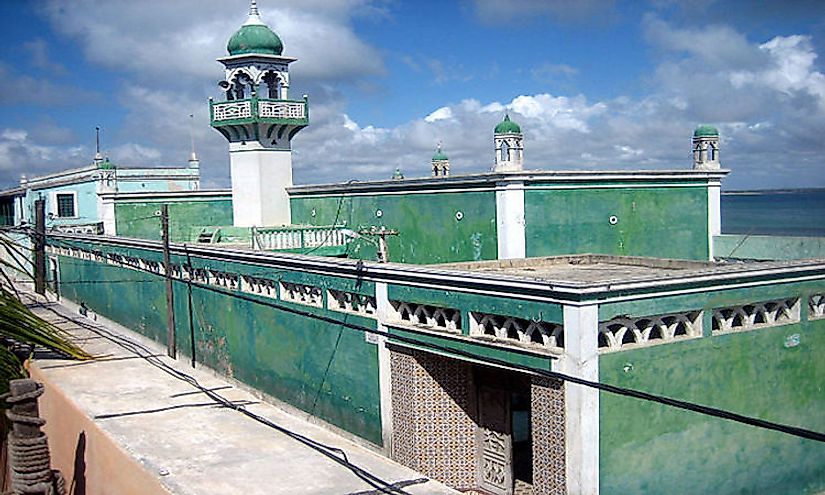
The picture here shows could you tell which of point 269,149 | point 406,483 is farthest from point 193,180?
point 406,483

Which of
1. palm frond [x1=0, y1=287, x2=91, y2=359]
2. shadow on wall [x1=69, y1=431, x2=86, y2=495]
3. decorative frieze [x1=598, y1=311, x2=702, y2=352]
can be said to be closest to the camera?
decorative frieze [x1=598, y1=311, x2=702, y2=352]

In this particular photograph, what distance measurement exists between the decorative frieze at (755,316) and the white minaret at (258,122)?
1670 cm

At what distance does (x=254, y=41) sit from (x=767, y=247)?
49.6ft

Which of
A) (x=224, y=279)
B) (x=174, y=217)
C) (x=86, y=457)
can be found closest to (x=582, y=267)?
(x=224, y=279)

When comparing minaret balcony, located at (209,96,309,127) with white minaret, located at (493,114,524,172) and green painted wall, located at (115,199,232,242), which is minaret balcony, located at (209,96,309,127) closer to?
green painted wall, located at (115,199,232,242)

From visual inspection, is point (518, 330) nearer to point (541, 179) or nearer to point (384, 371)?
Result: point (384, 371)

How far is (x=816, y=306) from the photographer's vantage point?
11.1m

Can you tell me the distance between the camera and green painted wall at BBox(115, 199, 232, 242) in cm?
2766

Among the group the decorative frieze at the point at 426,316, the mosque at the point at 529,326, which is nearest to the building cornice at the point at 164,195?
the mosque at the point at 529,326

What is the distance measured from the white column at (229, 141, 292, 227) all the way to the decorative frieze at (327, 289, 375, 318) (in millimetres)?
11665

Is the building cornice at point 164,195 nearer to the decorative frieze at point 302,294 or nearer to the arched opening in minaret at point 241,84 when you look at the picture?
the arched opening in minaret at point 241,84

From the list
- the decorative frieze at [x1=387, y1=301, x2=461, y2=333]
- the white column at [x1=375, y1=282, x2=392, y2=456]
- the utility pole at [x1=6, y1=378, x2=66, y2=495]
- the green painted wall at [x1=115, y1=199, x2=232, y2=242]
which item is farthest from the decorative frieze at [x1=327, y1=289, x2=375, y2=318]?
the green painted wall at [x1=115, y1=199, x2=232, y2=242]

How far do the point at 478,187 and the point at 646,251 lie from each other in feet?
14.4

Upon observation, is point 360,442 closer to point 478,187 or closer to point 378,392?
point 378,392
